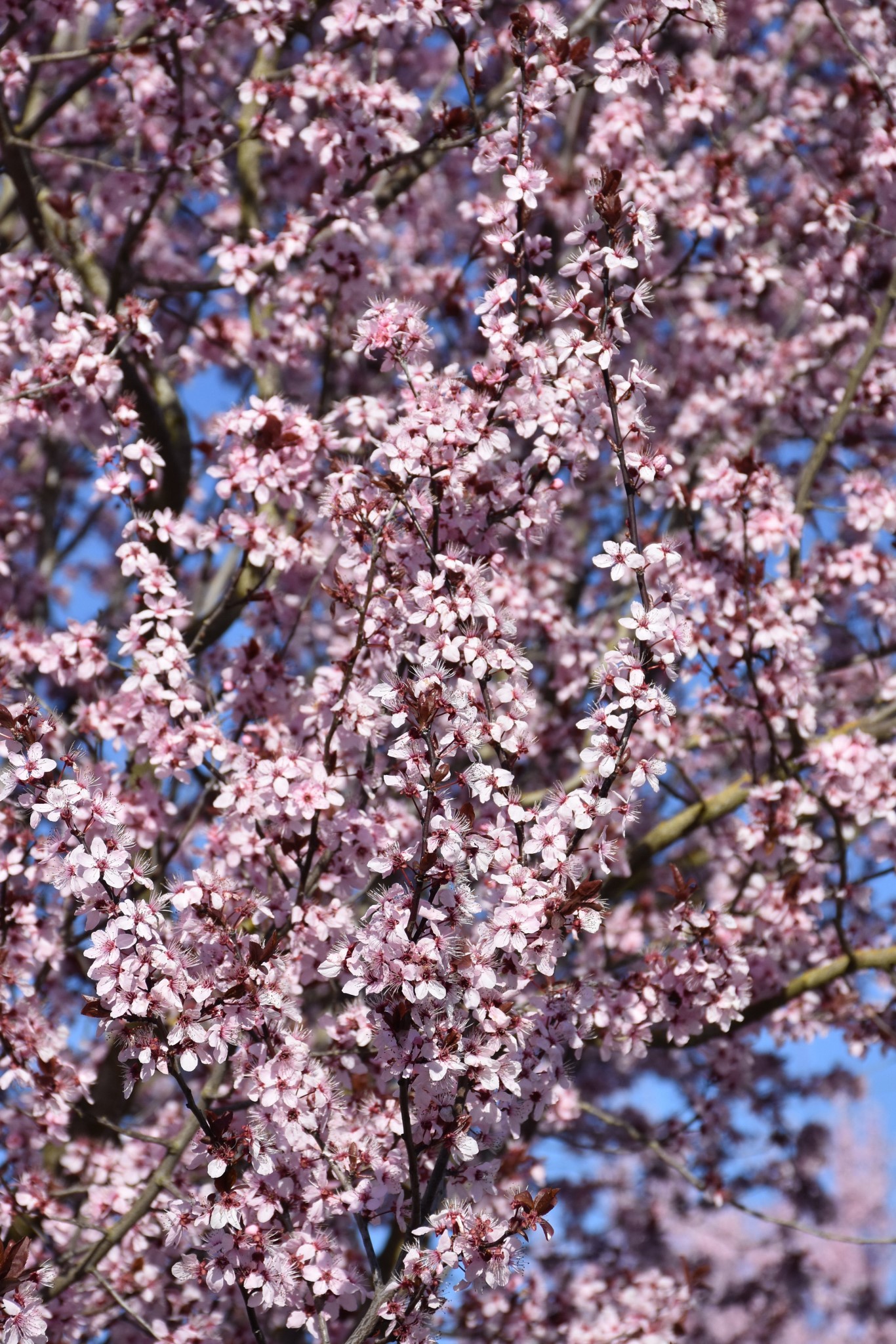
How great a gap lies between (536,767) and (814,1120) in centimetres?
426

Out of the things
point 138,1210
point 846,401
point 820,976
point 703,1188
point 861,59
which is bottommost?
point 138,1210

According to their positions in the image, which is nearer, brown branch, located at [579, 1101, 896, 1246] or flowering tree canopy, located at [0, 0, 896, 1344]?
flowering tree canopy, located at [0, 0, 896, 1344]

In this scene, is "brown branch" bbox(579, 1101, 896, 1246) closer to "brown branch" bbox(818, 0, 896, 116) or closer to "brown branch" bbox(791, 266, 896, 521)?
"brown branch" bbox(791, 266, 896, 521)

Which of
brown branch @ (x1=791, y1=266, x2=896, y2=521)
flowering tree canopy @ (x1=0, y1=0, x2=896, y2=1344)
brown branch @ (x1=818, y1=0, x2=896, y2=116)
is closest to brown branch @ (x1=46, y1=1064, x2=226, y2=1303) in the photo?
flowering tree canopy @ (x1=0, y1=0, x2=896, y2=1344)

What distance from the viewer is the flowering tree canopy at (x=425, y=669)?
4.68m

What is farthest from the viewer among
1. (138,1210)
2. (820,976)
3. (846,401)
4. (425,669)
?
(846,401)

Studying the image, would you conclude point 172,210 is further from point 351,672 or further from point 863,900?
point 863,900

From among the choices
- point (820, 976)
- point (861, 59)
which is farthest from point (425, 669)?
point (861, 59)

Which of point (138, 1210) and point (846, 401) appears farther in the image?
point (846, 401)

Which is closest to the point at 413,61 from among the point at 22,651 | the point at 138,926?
the point at 22,651

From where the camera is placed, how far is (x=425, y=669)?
4898 millimetres

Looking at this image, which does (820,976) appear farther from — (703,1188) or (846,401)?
(846,401)

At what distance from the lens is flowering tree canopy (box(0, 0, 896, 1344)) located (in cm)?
468

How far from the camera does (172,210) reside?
10992 millimetres
